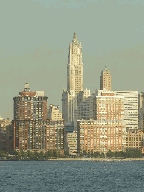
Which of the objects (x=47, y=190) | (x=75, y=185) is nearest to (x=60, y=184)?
(x=75, y=185)

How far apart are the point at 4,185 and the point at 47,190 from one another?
62.5ft

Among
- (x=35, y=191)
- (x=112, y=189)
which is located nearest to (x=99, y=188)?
(x=112, y=189)

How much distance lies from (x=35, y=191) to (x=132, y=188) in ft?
78.4

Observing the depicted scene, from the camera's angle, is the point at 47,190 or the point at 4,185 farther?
the point at 4,185

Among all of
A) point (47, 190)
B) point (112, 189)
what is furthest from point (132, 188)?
point (47, 190)

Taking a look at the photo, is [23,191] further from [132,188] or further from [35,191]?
[132,188]

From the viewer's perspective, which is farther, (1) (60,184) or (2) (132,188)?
(1) (60,184)

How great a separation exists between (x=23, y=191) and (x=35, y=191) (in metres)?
2.69

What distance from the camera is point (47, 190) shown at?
591ft

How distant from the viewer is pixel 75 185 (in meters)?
195

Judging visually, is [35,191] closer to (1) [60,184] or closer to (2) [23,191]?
(2) [23,191]

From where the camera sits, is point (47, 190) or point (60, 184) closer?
point (47, 190)

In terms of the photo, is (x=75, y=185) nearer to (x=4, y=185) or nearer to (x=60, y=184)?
(x=60, y=184)

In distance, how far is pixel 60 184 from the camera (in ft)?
654
